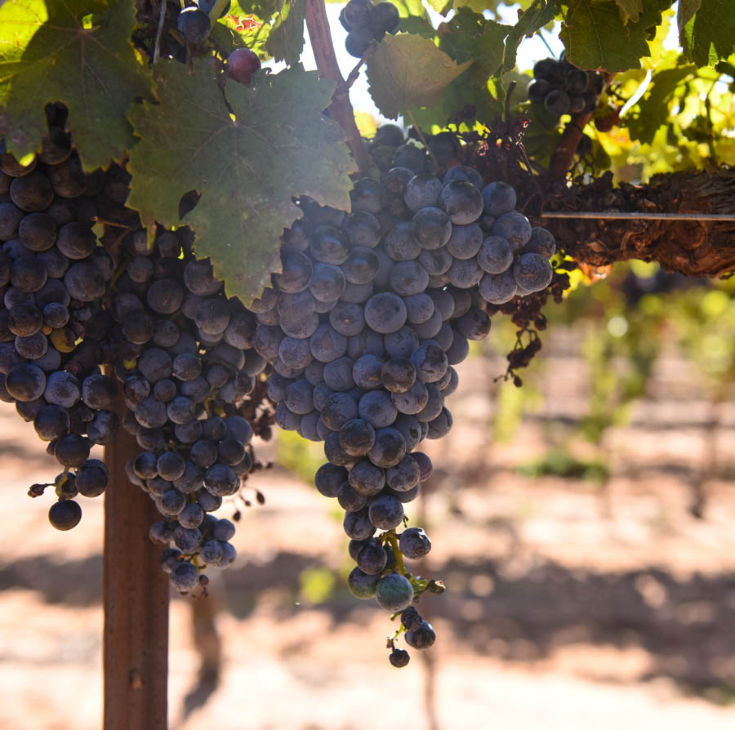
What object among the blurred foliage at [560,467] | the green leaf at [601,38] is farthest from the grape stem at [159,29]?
the blurred foliage at [560,467]

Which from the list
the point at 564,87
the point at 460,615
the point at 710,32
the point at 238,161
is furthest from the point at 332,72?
the point at 460,615

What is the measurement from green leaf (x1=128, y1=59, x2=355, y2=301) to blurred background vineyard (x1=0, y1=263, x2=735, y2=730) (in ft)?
13.8

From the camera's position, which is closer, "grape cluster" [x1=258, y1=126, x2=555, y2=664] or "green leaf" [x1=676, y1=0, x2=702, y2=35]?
"grape cluster" [x1=258, y1=126, x2=555, y2=664]

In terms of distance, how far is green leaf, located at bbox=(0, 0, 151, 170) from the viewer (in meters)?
0.82

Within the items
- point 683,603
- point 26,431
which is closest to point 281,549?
point 683,603

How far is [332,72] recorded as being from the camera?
980 mm

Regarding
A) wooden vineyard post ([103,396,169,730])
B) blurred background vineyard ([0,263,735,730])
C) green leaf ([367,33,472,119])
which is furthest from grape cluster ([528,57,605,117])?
blurred background vineyard ([0,263,735,730])

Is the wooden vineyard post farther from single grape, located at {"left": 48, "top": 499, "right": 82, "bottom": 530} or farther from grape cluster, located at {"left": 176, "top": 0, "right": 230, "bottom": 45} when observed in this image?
grape cluster, located at {"left": 176, "top": 0, "right": 230, "bottom": 45}

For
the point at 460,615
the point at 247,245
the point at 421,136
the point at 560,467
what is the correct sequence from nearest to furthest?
1. the point at 247,245
2. the point at 421,136
3. the point at 460,615
4. the point at 560,467

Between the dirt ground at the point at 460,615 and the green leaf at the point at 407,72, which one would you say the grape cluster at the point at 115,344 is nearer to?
the green leaf at the point at 407,72

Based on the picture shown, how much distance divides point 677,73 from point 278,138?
2.98 feet

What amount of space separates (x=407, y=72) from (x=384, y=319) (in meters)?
0.35

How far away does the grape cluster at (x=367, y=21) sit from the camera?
1042 millimetres

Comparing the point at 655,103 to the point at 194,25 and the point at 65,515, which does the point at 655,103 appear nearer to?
the point at 194,25
